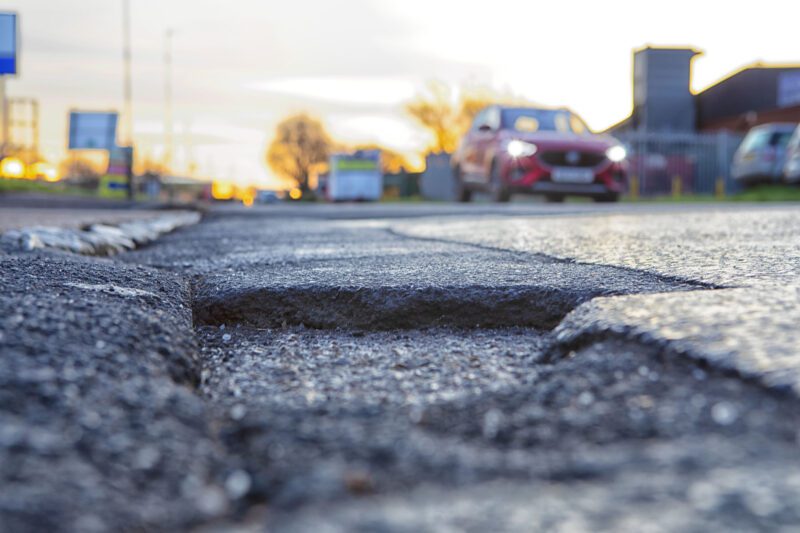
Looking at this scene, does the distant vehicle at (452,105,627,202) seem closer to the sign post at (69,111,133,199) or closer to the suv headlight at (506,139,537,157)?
the suv headlight at (506,139,537,157)

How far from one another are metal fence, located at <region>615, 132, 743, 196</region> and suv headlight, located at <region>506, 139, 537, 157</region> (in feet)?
47.8

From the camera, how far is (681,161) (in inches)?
1013

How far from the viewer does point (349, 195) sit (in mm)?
34562

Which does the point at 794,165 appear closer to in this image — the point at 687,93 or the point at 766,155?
the point at 766,155

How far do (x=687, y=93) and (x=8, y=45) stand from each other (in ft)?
98.3

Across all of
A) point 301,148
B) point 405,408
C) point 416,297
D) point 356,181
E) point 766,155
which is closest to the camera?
point 405,408

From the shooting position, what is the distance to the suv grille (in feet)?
36.0

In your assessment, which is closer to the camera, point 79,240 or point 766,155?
point 79,240

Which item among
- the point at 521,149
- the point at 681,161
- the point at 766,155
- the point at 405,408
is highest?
the point at 681,161

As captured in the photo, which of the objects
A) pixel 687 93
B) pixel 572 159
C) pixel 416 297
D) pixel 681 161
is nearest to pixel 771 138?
pixel 681 161

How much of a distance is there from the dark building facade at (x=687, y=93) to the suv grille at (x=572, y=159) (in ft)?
76.5

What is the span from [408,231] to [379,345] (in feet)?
10.1

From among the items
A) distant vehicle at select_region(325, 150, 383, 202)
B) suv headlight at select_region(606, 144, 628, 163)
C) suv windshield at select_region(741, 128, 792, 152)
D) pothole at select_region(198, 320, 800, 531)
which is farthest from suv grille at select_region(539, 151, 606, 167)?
distant vehicle at select_region(325, 150, 383, 202)

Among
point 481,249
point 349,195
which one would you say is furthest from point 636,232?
point 349,195
